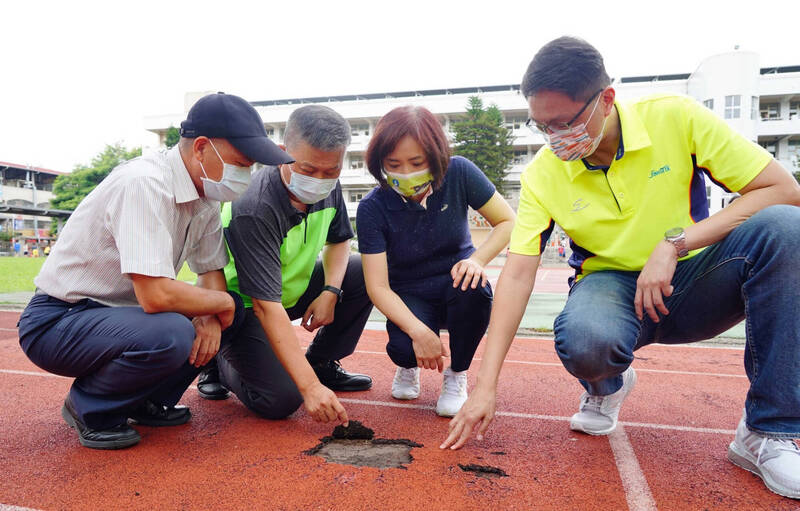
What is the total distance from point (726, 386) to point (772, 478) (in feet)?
6.37

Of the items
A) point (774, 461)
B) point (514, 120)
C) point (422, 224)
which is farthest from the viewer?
point (514, 120)

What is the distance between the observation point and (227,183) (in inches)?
90.4

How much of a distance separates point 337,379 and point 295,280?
28.8 inches

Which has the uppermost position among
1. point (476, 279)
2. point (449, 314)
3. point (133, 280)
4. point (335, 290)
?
point (133, 280)

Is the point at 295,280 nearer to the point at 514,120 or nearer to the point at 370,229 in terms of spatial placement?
the point at 370,229

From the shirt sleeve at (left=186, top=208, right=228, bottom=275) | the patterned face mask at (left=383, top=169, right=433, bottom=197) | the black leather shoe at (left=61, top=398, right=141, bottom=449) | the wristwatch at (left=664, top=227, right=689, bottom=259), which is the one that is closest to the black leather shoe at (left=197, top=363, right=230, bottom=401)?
the black leather shoe at (left=61, top=398, right=141, bottom=449)

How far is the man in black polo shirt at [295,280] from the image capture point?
8.00 ft

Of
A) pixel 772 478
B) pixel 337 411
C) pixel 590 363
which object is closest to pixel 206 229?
pixel 337 411

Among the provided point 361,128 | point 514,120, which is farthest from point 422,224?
point 361,128

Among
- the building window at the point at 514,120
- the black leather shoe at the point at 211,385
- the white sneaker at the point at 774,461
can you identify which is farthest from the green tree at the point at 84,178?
the white sneaker at the point at 774,461

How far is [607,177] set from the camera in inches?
91.5

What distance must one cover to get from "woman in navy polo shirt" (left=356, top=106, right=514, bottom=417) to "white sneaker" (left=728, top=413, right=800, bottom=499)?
1.25m

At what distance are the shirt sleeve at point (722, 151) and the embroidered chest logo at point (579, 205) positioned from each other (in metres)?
0.47

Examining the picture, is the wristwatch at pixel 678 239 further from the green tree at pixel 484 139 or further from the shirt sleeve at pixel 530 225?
the green tree at pixel 484 139
